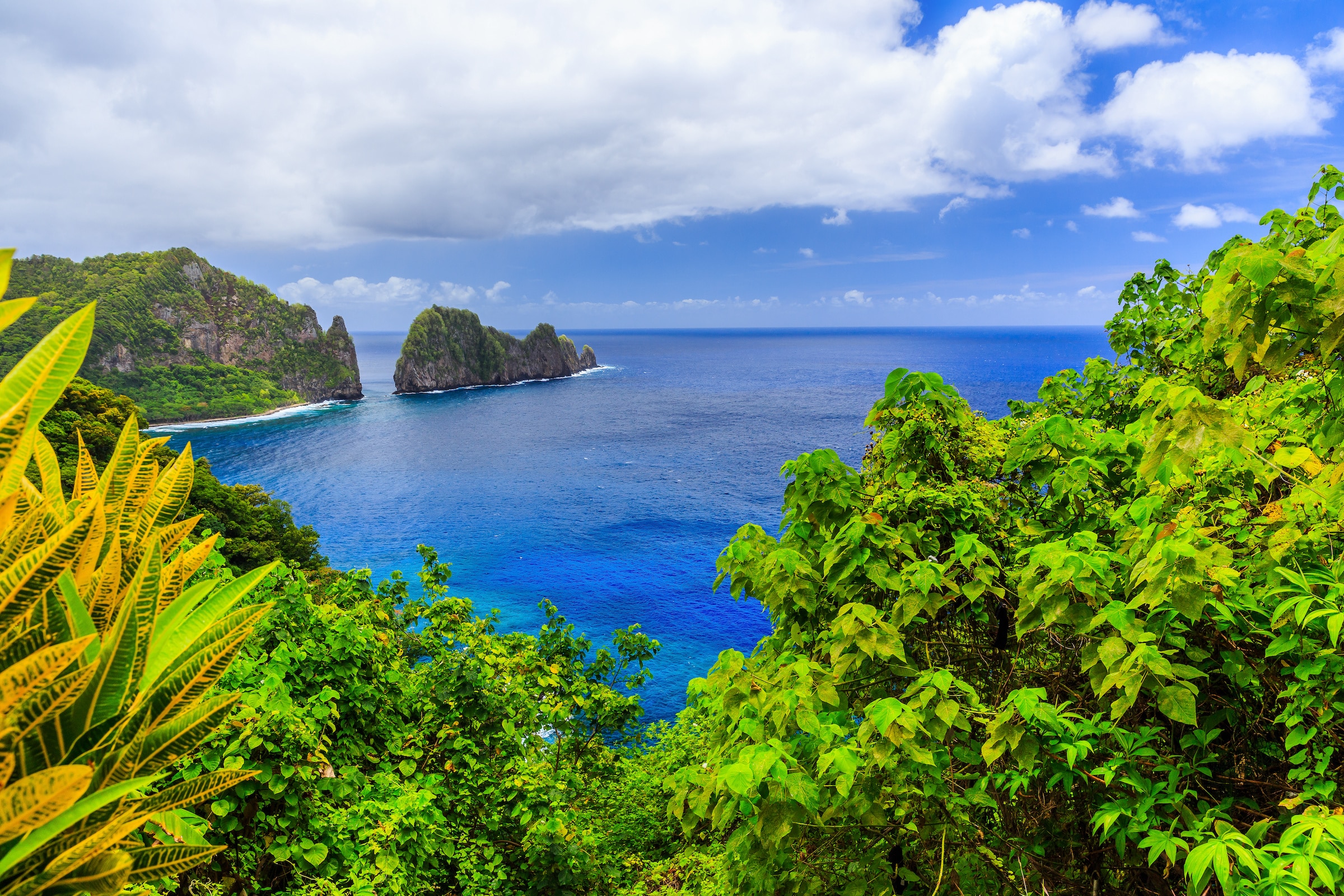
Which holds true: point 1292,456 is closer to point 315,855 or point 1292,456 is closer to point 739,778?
point 739,778

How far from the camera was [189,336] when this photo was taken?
105 metres

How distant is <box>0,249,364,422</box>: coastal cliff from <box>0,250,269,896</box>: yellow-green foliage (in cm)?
10678

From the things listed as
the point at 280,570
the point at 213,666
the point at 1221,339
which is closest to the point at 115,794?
the point at 213,666

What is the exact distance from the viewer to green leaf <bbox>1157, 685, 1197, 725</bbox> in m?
3.03

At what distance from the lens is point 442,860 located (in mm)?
6762

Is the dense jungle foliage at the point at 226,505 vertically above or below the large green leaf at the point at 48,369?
below

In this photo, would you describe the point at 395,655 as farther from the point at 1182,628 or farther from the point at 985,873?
the point at 1182,628

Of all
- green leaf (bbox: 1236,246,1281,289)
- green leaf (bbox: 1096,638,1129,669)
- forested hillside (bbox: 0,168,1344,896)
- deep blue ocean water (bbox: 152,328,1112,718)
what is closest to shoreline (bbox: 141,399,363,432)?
deep blue ocean water (bbox: 152,328,1112,718)

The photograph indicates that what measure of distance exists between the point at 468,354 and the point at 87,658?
455 feet

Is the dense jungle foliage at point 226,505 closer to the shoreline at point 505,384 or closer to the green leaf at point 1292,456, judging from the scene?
the green leaf at point 1292,456

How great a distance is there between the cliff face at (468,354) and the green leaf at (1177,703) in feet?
425

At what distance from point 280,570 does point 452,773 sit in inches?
132

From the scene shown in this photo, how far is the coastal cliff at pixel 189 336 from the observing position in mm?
92250

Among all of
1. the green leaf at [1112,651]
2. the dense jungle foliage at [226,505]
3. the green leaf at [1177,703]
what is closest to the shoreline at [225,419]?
the dense jungle foliage at [226,505]
